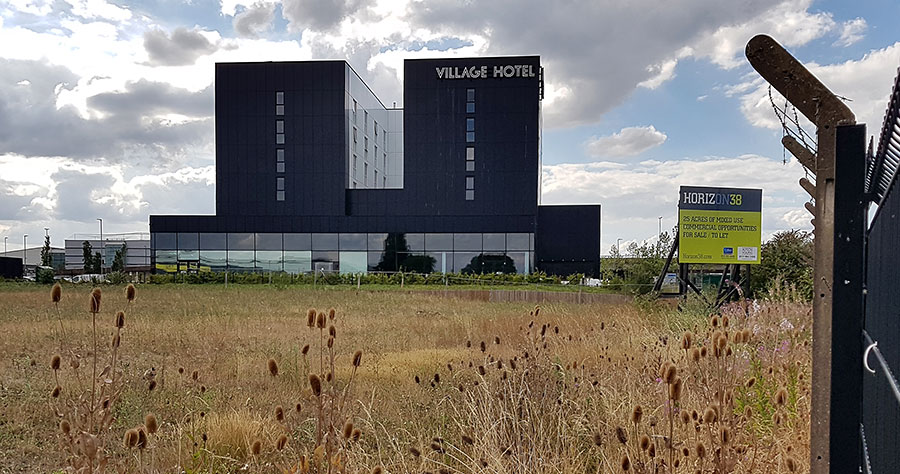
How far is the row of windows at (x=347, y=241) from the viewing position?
159ft

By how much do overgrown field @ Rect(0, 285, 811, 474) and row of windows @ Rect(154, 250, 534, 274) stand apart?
35.0 meters

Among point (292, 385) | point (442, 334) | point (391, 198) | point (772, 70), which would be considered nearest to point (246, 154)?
point (391, 198)

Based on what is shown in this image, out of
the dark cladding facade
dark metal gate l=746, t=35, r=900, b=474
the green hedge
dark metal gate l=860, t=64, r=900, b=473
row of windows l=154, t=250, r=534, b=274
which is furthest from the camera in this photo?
the dark cladding facade

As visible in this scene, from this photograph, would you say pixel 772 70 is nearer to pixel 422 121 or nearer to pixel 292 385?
pixel 292 385

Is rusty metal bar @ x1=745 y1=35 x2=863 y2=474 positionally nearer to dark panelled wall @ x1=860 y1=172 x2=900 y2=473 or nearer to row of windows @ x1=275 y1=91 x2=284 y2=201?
dark panelled wall @ x1=860 y1=172 x2=900 y2=473

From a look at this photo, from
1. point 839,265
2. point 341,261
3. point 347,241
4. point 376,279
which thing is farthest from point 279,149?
point 839,265

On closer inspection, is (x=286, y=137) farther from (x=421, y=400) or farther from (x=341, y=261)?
(x=421, y=400)

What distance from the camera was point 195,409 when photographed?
6414mm

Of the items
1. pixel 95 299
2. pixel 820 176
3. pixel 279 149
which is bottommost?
pixel 95 299

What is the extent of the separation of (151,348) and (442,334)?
496 centimetres

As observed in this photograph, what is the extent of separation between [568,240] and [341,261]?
16775 millimetres

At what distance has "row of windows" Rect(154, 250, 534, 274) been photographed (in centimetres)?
4785

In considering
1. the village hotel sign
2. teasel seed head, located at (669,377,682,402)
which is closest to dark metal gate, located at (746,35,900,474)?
teasel seed head, located at (669,377,682,402)

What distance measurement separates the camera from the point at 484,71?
5094cm
